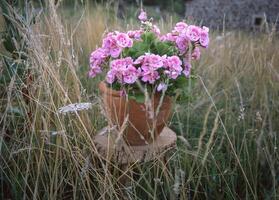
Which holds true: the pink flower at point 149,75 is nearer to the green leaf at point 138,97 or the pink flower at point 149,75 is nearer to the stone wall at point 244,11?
the green leaf at point 138,97

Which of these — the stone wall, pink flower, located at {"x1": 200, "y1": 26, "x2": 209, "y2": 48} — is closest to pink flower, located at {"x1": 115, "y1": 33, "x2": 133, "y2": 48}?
pink flower, located at {"x1": 200, "y1": 26, "x2": 209, "y2": 48}

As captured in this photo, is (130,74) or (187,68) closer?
(130,74)

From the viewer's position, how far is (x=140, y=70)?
1586mm

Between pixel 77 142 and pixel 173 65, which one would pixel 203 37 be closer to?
pixel 173 65

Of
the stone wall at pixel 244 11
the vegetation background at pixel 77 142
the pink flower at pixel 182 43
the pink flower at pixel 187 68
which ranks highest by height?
the pink flower at pixel 182 43

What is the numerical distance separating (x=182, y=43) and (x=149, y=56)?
0.20 metres

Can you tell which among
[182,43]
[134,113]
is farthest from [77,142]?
[182,43]

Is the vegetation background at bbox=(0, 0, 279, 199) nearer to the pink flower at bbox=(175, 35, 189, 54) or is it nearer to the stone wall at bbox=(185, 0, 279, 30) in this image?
the pink flower at bbox=(175, 35, 189, 54)

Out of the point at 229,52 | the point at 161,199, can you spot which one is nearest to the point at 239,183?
the point at 161,199

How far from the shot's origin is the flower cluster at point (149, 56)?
5.14 feet

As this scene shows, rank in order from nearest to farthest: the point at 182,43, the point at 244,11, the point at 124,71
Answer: the point at 124,71
the point at 182,43
the point at 244,11

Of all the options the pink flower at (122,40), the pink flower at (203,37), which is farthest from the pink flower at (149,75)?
the pink flower at (203,37)

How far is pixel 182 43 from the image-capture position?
167cm

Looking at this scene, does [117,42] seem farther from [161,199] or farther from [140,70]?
[161,199]
